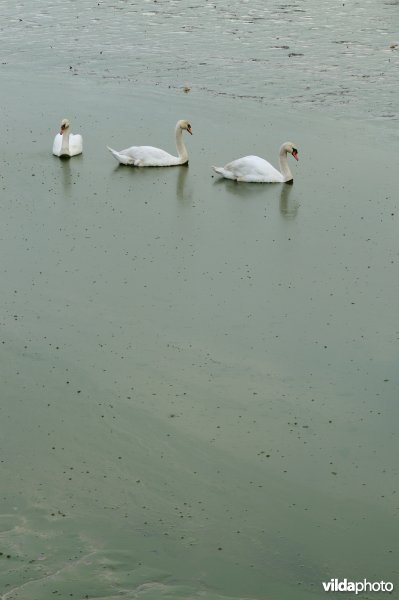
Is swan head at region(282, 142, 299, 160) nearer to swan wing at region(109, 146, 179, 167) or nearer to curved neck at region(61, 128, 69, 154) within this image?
swan wing at region(109, 146, 179, 167)

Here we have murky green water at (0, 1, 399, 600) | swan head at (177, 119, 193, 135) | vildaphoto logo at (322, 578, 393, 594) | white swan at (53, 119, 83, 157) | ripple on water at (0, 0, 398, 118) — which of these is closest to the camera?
vildaphoto logo at (322, 578, 393, 594)

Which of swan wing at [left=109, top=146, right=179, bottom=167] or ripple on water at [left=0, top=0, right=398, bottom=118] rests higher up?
ripple on water at [left=0, top=0, right=398, bottom=118]

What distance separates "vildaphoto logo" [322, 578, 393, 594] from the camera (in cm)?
529

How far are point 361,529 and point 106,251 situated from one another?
4.22 metres

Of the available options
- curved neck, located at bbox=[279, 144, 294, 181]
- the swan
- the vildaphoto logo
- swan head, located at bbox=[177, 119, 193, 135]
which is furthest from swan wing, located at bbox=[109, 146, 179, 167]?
the vildaphoto logo

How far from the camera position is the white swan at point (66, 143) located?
11.7 meters

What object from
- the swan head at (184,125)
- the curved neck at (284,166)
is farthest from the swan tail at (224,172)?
the swan head at (184,125)

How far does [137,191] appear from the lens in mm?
11062

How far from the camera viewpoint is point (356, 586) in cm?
531

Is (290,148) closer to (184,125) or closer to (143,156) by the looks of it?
(184,125)

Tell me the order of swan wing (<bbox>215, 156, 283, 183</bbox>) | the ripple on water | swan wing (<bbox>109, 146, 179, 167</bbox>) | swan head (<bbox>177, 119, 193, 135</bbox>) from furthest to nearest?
1. the ripple on water
2. swan head (<bbox>177, 119, 193, 135</bbox>)
3. swan wing (<bbox>109, 146, 179, 167</bbox>)
4. swan wing (<bbox>215, 156, 283, 183</bbox>)

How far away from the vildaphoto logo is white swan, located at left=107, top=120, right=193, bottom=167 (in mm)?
6929

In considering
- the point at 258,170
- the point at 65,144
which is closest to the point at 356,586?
the point at 258,170

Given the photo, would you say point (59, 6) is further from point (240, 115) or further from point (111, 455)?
point (111, 455)
